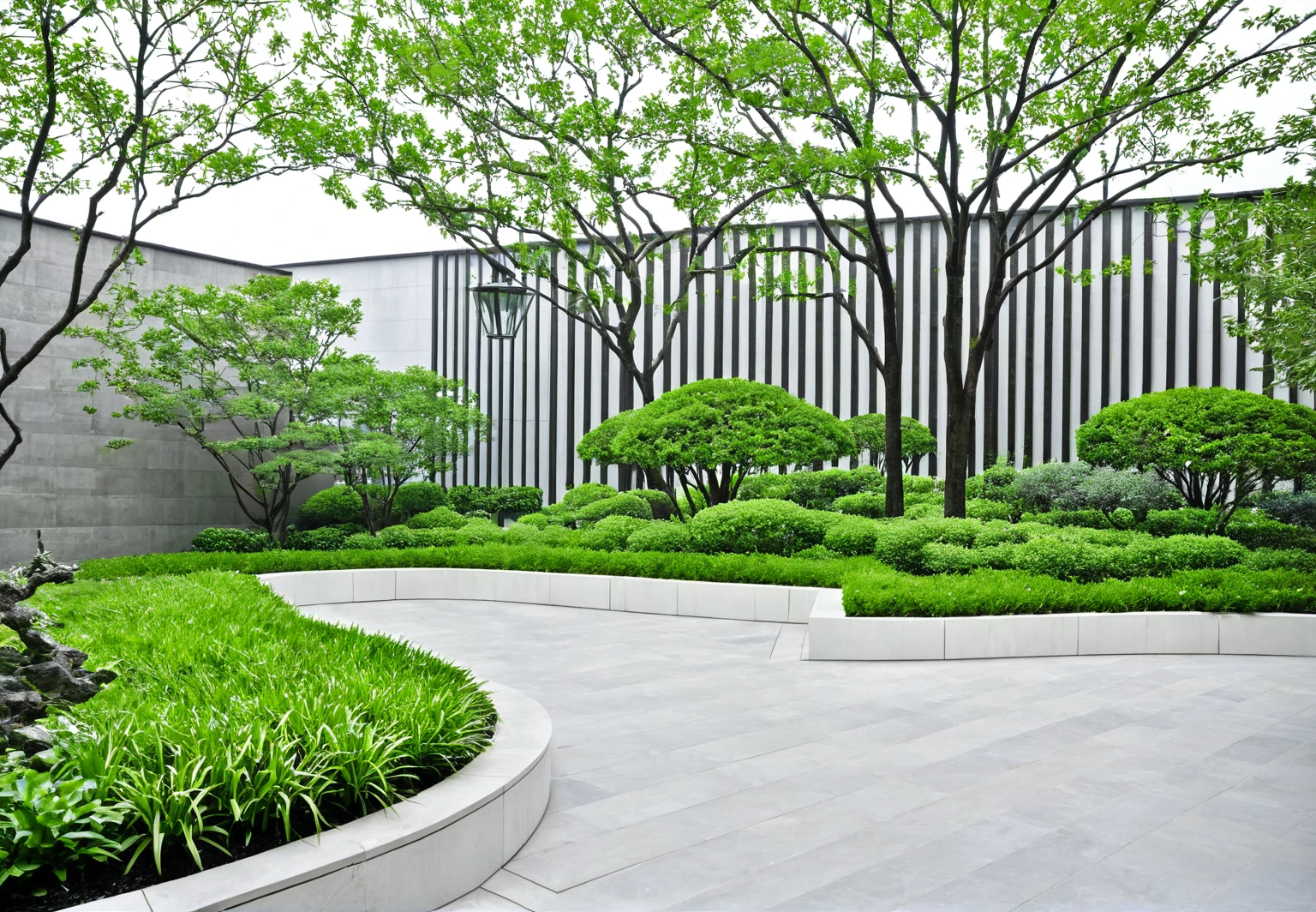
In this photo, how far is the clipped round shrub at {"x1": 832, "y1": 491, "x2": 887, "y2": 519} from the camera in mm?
14516

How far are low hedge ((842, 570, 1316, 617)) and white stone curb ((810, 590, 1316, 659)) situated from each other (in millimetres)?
111

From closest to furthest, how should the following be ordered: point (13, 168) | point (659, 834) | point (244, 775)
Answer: point (244, 775) < point (659, 834) < point (13, 168)

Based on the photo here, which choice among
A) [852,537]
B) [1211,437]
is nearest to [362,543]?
[852,537]

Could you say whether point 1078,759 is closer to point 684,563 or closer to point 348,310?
point 684,563

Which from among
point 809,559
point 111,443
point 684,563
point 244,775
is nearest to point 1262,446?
point 809,559

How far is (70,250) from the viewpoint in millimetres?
13969

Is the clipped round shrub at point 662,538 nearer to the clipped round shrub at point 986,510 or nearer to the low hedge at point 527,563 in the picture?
the low hedge at point 527,563

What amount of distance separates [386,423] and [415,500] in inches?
98.9

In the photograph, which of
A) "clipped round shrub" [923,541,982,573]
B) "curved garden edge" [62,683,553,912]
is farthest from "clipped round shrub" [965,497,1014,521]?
"curved garden edge" [62,683,553,912]

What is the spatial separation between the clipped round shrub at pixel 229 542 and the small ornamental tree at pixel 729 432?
6.64m

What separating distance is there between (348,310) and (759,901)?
14385mm

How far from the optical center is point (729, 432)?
461 inches

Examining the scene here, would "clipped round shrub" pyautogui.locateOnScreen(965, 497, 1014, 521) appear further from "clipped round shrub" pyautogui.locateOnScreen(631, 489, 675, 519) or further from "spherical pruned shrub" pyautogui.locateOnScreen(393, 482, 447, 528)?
"spherical pruned shrub" pyautogui.locateOnScreen(393, 482, 447, 528)

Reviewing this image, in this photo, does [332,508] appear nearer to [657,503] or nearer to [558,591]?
[657,503]
